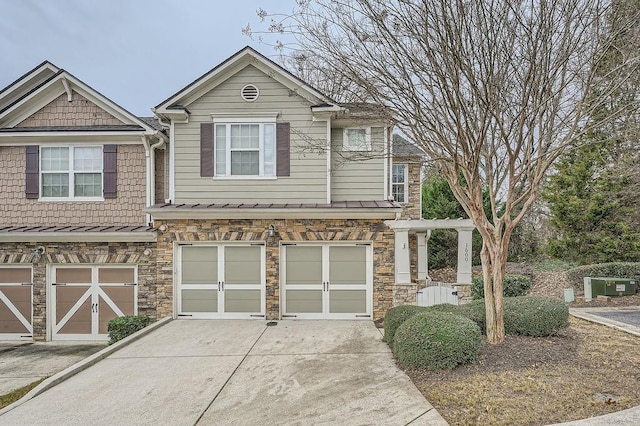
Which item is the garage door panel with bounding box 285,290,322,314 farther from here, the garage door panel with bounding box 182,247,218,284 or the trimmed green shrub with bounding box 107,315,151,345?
the trimmed green shrub with bounding box 107,315,151,345

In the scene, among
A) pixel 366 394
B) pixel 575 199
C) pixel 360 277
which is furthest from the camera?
pixel 575 199

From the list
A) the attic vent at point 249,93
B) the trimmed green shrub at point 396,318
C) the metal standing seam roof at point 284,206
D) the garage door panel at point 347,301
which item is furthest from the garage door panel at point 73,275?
the trimmed green shrub at point 396,318

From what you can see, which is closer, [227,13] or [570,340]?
[570,340]

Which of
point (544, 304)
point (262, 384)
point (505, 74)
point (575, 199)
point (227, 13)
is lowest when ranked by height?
point (262, 384)

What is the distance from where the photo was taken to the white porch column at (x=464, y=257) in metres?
9.55

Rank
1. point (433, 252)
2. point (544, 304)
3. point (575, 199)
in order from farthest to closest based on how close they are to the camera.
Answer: point (433, 252) < point (575, 199) < point (544, 304)

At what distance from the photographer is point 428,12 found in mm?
5961

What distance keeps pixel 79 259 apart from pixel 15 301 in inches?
87.4

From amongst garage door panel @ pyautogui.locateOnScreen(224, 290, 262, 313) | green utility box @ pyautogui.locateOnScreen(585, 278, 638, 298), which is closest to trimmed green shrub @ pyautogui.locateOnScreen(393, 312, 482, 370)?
garage door panel @ pyautogui.locateOnScreen(224, 290, 262, 313)

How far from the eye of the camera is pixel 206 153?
10.4 metres

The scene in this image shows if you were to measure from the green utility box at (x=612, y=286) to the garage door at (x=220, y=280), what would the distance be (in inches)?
401

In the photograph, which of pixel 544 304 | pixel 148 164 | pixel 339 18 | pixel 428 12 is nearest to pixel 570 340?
pixel 544 304

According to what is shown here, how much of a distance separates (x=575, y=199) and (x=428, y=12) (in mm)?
12225

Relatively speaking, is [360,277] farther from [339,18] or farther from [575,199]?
[575,199]
